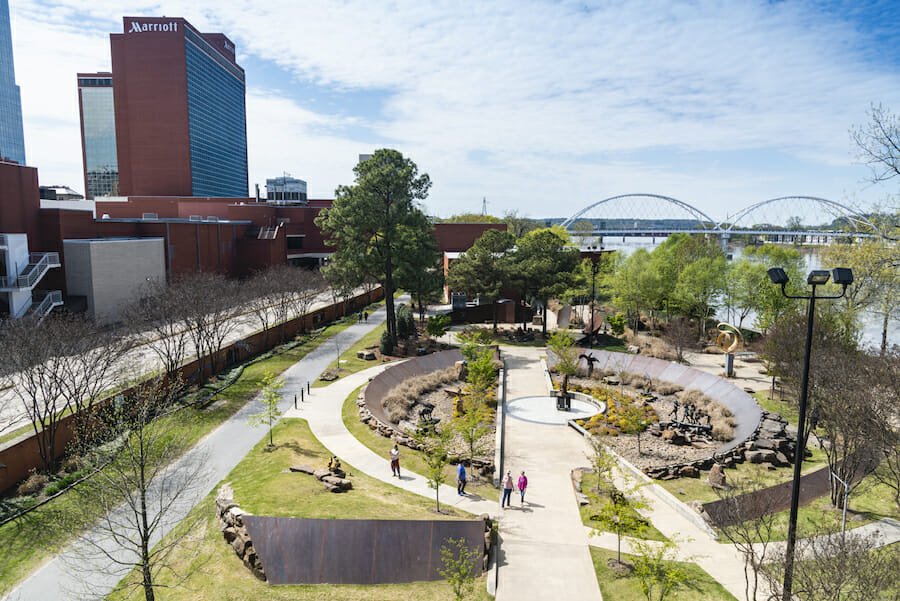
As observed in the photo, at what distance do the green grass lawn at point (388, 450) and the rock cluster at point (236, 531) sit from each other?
21.9ft

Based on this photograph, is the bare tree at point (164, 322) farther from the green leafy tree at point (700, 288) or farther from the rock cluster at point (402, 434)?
the green leafy tree at point (700, 288)

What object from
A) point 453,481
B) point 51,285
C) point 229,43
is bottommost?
point 453,481

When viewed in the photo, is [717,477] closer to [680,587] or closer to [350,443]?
[680,587]

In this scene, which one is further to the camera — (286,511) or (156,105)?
(156,105)

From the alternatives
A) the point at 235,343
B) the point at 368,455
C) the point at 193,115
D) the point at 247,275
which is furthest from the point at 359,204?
the point at 193,115

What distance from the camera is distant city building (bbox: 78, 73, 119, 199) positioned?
147375mm

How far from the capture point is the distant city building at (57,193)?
67375 millimetres

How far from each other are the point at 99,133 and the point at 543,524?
179 meters

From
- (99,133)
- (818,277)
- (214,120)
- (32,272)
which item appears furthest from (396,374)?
(99,133)

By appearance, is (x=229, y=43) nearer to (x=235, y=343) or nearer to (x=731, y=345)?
(x=235, y=343)

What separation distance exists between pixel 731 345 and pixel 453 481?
2642 cm

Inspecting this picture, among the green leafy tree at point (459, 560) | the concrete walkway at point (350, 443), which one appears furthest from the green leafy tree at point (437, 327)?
the green leafy tree at point (459, 560)

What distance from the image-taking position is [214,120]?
403 feet

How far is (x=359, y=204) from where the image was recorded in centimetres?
4056
